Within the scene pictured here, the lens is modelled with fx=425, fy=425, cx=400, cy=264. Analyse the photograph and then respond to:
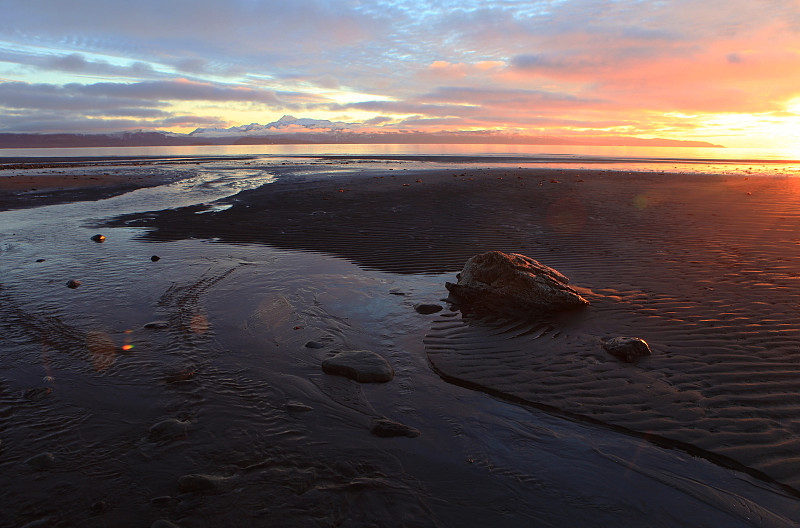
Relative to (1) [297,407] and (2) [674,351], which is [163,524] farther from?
(2) [674,351]

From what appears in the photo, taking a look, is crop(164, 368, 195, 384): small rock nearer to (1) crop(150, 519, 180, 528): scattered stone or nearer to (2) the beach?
(2) the beach

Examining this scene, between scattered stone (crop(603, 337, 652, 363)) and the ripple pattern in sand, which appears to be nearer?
the ripple pattern in sand

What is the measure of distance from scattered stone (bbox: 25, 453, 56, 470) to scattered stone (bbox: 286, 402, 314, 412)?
2639 mm

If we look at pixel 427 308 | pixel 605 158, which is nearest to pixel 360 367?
pixel 427 308

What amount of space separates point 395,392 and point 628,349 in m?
3.90

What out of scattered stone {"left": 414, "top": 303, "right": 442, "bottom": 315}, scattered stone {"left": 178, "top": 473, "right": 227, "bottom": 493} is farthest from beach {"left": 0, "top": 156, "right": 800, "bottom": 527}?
scattered stone {"left": 414, "top": 303, "right": 442, "bottom": 315}

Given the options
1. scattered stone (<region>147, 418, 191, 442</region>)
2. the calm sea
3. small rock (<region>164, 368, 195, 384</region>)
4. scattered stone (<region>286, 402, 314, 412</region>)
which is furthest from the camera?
the calm sea

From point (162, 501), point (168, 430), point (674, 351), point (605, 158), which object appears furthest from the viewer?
A: point (605, 158)

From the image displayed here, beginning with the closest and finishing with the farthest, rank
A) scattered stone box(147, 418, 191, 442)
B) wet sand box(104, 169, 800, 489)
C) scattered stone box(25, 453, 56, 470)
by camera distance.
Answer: scattered stone box(25, 453, 56, 470) → scattered stone box(147, 418, 191, 442) → wet sand box(104, 169, 800, 489)

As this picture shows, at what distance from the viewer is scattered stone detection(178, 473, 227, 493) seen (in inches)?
Result: 175

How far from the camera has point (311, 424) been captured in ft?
18.4

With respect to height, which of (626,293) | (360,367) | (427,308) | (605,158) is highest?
(605,158)

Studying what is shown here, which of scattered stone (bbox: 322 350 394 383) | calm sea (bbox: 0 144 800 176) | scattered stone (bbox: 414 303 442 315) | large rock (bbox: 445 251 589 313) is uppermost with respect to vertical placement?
calm sea (bbox: 0 144 800 176)

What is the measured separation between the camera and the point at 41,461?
480 centimetres
